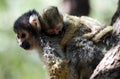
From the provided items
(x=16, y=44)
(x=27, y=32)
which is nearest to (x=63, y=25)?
(x=27, y=32)

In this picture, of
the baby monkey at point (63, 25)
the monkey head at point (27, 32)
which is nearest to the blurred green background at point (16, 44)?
the monkey head at point (27, 32)

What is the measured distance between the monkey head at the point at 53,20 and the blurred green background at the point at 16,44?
4742 mm

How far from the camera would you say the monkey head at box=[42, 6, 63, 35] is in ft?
14.4

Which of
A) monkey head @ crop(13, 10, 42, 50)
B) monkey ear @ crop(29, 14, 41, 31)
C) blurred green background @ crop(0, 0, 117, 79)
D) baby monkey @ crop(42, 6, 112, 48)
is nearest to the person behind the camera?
baby monkey @ crop(42, 6, 112, 48)

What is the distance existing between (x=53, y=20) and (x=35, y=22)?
7.8 inches

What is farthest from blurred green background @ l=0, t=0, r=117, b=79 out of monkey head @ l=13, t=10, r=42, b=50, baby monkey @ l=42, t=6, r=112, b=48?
baby monkey @ l=42, t=6, r=112, b=48

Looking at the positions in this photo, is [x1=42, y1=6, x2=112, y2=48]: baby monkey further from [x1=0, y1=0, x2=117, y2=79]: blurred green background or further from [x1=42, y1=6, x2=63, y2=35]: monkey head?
[x1=0, y1=0, x2=117, y2=79]: blurred green background

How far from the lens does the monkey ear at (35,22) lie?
14.6ft

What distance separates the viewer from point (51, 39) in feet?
14.6

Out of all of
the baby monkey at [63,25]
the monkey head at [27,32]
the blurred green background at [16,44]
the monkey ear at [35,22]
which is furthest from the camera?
the blurred green background at [16,44]

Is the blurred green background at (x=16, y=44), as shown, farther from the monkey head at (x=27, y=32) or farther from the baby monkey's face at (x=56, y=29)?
the baby monkey's face at (x=56, y=29)

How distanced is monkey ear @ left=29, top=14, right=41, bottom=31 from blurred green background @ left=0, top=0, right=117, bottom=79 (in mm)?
4622

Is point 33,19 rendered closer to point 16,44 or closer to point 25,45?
point 25,45

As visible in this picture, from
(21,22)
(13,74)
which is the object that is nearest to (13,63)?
(13,74)
